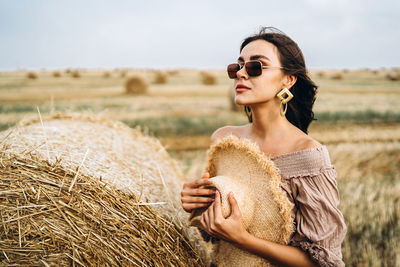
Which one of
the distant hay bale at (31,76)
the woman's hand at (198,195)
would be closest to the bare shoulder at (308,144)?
the woman's hand at (198,195)

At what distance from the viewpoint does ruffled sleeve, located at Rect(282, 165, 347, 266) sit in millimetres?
1866

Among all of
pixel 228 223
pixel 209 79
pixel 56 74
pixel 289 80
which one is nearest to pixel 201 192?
pixel 228 223

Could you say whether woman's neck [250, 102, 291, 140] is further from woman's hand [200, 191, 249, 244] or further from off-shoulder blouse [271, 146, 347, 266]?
woman's hand [200, 191, 249, 244]

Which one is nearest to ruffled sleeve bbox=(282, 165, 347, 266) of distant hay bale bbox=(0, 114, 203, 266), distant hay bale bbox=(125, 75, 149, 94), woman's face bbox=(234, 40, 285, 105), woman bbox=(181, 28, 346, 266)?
woman bbox=(181, 28, 346, 266)

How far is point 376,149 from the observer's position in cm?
777

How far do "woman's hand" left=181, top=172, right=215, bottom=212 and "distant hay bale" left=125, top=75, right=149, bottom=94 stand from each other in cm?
1994

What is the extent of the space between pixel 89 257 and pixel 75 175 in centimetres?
55

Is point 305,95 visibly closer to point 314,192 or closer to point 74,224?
point 314,192

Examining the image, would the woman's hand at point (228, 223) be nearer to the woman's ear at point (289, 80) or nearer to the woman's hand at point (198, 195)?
the woman's hand at point (198, 195)

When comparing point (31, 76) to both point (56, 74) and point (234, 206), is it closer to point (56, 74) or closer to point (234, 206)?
point (56, 74)

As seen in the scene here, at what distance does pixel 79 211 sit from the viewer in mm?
2037

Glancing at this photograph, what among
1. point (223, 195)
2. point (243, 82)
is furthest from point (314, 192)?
point (243, 82)

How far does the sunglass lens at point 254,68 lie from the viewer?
2.12 meters

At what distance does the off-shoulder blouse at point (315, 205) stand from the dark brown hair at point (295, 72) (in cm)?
52
